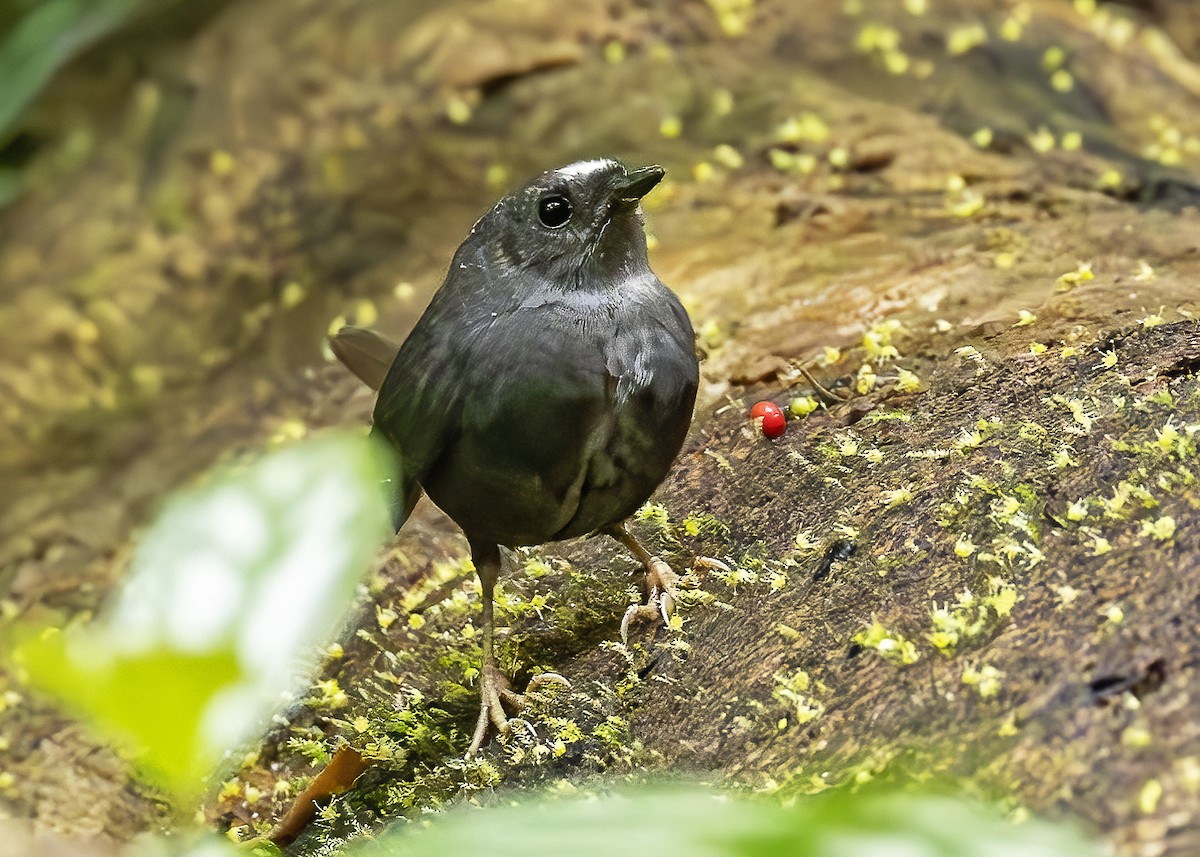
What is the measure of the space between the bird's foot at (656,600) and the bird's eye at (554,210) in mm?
1036

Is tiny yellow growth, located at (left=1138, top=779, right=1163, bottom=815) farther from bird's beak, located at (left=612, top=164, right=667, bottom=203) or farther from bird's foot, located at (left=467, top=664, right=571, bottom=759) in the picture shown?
bird's beak, located at (left=612, top=164, right=667, bottom=203)

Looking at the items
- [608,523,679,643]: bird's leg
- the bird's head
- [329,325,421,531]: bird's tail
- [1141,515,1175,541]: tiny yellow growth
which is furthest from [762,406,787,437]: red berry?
[1141,515,1175,541]: tiny yellow growth

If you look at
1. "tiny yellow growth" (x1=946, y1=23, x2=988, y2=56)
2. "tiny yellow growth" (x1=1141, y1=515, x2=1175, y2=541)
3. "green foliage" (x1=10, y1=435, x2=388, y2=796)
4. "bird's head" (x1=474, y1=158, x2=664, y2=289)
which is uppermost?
"green foliage" (x1=10, y1=435, x2=388, y2=796)

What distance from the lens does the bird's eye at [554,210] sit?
3121 millimetres

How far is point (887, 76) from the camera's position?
20.0 ft

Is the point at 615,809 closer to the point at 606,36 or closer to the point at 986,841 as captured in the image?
the point at 986,841

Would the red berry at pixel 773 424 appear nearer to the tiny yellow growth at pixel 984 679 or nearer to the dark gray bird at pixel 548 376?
the dark gray bird at pixel 548 376

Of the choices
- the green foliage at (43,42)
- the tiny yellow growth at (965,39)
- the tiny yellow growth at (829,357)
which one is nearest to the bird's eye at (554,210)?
the tiny yellow growth at (829,357)

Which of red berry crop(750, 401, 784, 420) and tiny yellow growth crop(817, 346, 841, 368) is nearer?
red berry crop(750, 401, 784, 420)

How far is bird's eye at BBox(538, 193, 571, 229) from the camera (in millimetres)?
3121

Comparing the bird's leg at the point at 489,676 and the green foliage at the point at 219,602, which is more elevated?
the green foliage at the point at 219,602

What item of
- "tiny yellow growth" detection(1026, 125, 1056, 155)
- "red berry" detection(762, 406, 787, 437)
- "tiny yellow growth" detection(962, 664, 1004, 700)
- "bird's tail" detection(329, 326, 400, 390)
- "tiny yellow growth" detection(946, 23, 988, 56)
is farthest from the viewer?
"tiny yellow growth" detection(946, 23, 988, 56)

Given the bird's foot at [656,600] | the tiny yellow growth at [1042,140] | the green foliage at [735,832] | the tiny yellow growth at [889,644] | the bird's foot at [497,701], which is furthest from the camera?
the tiny yellow growth at [1042,140]

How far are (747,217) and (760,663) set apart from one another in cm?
287
